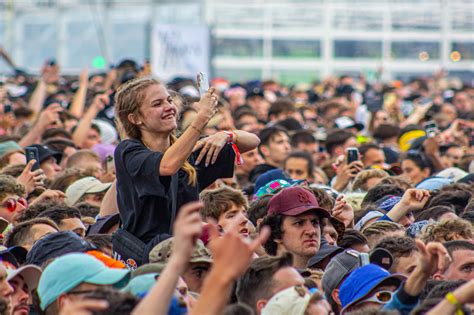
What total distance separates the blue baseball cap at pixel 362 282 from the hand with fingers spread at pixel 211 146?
1053mm

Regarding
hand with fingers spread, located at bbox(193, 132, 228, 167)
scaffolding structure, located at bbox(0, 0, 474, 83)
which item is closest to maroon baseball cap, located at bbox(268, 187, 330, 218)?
hand with fingers spread, located at bbox(193, 132, 228, 167)

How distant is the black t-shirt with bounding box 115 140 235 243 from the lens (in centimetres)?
668

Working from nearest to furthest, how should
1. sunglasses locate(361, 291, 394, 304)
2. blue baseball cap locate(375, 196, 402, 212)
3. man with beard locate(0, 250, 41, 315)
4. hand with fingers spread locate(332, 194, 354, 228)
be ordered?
man with beard locate(0, 250, 41, 315)
sunglasses locate(361, 291, 394, 304)
hand with fingers spread locate(332, 194, 354, 228)
blue baseball cap locate(375, 196, 402, 212)

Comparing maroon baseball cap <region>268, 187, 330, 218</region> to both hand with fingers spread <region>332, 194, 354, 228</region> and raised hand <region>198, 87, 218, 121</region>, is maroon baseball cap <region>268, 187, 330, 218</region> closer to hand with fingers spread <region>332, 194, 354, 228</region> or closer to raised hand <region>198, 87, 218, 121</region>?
hand with fingers spread <region>332, 194, 354, 228</region>

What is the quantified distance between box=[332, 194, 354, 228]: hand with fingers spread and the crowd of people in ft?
0.04

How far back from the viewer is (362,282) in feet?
20.5

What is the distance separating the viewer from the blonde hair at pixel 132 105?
6.90 metres

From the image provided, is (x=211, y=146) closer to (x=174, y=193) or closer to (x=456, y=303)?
(x=174, y=193)

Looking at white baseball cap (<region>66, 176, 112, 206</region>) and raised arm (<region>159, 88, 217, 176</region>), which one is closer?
raised arm (<region>159, 88, 217, 176</region>)

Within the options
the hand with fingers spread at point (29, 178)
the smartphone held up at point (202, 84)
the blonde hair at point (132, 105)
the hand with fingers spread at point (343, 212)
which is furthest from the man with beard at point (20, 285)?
the hand with fingers spread at point (29, 178)

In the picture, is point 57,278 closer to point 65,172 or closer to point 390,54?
point 65,172

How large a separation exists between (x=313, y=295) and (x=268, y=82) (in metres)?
20.9

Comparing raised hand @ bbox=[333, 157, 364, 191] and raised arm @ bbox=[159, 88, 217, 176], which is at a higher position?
raised arm @ bbox=[159, 88, 217, 176]

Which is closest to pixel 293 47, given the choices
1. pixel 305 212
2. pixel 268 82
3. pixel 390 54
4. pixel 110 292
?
pixel 390 54
